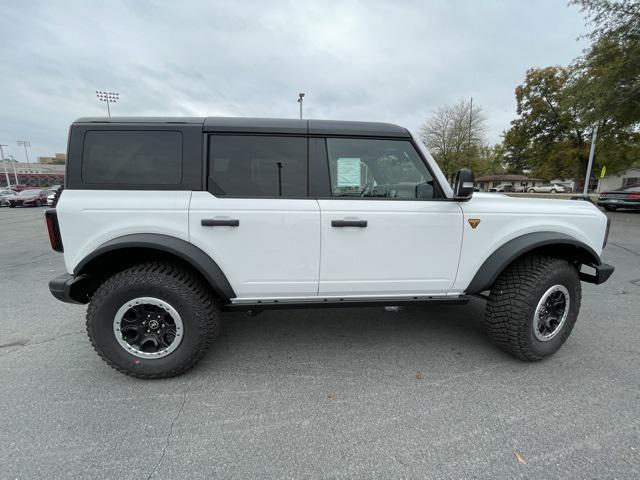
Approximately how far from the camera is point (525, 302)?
2.55 m

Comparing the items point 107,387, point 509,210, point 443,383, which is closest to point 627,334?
point 509,210

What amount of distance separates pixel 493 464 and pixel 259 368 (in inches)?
69.2

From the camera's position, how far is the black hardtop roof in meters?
2.38

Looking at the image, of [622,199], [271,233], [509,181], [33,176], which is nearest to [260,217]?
[271,233]

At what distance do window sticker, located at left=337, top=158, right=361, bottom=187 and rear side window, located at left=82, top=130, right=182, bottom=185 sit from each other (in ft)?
4.12

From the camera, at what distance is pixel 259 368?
8.54 feet

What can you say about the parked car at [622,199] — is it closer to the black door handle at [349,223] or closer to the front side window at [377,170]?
the front side window at [377,170]

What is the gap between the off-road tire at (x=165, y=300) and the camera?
2283 millimetres

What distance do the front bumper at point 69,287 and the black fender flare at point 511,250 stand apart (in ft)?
10.4

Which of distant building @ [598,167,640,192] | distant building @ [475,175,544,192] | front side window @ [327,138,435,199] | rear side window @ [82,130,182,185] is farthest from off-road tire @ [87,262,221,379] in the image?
distant building @ [475,175,544,192]

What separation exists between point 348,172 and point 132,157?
1.69 metres

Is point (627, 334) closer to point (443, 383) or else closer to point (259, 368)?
point (443, 383)

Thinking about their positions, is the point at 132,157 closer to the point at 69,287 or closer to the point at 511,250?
the point at 69,287

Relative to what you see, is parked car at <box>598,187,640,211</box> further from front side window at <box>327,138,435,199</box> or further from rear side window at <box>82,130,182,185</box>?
rear side window at <box>82,130,182,185</box>
